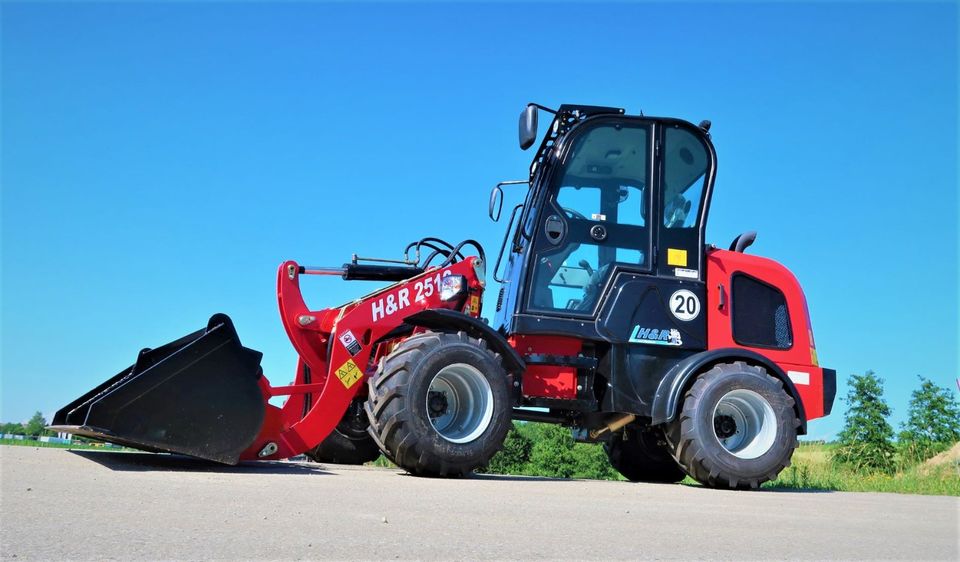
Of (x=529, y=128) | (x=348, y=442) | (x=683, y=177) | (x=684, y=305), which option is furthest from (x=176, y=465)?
(x=683, y=177)

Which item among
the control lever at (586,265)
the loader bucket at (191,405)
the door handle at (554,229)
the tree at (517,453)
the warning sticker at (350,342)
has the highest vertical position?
the door handle at (554,229)

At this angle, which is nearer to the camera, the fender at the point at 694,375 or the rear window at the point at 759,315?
the fender at the point at 694,375

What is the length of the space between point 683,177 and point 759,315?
139cm

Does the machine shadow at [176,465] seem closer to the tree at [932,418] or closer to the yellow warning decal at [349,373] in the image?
the yellow warning decal at [349,373]

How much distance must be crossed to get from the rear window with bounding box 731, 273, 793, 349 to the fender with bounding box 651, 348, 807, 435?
37cm

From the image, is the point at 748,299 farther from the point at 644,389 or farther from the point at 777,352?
the point at 644,389

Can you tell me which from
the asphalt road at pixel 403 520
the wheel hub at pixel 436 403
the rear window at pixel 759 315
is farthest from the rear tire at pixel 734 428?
the wheel hub at pixel 436 403

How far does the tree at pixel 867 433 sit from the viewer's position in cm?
1378

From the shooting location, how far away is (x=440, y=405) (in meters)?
6.47

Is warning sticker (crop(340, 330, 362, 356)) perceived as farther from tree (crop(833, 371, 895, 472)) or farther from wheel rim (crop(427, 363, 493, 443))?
tree (crop(833, 371, 895, 472))

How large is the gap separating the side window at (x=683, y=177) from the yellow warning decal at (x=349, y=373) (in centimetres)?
297

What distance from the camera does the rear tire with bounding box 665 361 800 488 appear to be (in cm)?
652

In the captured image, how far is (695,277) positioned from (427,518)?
4.31 meters

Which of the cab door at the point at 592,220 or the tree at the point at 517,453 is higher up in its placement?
the cab door at the point at 592,220
